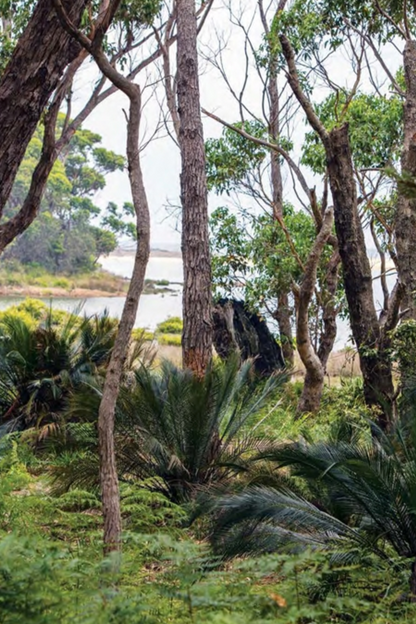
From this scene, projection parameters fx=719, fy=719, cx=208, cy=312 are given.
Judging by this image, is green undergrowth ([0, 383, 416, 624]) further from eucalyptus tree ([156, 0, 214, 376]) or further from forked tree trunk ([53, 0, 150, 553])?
eucalyptus tree ([156, 0, 214, 376])

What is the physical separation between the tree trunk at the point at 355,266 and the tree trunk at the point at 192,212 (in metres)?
1.53

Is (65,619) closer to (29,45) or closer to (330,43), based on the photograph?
(29,45)

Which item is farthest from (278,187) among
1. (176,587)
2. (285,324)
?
(176,587)

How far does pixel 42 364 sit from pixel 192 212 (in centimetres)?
221

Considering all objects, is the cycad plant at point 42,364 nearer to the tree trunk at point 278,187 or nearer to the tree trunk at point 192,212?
the tree trunk at point 192,212

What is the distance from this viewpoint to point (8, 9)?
9.06m

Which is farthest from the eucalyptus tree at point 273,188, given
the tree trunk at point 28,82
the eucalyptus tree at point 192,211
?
the tree trunk at point 28,82

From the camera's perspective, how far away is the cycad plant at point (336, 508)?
265 centimetres

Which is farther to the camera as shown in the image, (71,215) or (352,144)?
(71,215)

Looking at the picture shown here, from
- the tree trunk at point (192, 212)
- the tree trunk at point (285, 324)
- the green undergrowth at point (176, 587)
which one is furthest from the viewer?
the tree trunk at point (285, 324)

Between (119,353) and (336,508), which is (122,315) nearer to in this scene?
(119,353)

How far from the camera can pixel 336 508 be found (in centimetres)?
303

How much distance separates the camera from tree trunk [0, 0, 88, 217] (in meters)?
3.48

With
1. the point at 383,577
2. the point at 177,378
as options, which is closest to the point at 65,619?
the point at 383,577
